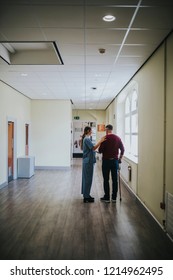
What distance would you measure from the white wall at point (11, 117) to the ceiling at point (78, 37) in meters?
0.73

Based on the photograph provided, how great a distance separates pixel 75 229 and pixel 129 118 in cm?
508

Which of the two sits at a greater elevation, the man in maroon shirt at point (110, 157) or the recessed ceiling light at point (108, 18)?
the recessed ceiling light at point (108, 18)

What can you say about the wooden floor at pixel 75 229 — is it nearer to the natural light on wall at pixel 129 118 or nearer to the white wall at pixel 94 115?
the natural light on wall at pixel 129 118

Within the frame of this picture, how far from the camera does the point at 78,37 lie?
370 centimetres

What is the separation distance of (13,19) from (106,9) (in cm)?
118

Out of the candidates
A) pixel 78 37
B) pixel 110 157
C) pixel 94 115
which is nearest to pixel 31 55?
pixel 78 37

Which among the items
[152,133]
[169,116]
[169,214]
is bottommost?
[169,214]

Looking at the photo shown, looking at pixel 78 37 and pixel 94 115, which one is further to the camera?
pixel 94 115

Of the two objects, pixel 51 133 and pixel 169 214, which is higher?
pixel 51 133

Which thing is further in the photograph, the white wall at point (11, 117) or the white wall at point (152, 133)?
the white wall at point (11, 117)

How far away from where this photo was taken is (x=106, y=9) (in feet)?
9.44

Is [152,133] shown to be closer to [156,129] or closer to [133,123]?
[156,129]

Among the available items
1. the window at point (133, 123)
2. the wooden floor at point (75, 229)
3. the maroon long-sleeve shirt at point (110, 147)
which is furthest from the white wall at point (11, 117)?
the window at point (133, 123)

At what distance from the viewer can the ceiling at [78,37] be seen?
285 centimetres
